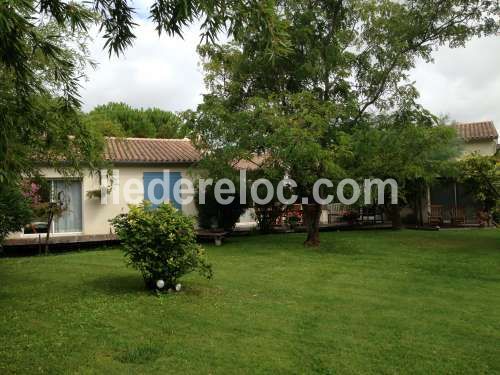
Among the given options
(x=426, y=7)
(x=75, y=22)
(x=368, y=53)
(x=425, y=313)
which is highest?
(x=426, y=7)

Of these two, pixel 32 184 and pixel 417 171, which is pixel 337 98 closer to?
pixel 417 171

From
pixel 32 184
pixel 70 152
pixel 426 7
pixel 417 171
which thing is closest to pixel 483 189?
pixel 417 171

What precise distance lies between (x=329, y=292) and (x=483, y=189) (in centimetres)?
868

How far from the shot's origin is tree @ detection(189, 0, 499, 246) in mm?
13844

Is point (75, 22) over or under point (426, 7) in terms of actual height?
under

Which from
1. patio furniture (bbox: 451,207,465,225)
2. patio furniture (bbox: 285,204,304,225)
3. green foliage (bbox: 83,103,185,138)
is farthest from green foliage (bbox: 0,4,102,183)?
green foliage (bbox: 83,103,185,138)

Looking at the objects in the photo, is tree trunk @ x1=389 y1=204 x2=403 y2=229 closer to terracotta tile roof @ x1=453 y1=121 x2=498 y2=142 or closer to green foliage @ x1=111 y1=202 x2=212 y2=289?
terracotta tile roof @ x1=453 y1=121 x2=498 y2=142

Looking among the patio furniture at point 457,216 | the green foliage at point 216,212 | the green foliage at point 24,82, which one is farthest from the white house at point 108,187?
the patio furniture at point 457,216

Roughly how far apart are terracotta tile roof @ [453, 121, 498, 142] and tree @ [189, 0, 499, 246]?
31.2 feet

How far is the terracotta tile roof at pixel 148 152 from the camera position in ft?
57.3

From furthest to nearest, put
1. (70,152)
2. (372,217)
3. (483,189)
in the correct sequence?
(372,217) < (483,189) < (70,152)

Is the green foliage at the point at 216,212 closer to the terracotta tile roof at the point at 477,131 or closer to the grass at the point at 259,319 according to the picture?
the grass at the point at 259,319

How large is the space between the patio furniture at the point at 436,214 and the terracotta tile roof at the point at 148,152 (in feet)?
39.0

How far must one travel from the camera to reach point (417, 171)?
1478 centimetres
